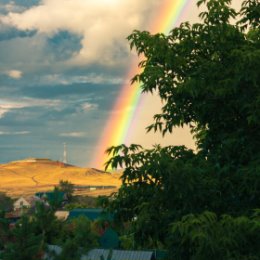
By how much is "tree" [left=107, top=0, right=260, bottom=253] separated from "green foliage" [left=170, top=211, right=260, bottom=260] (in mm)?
968

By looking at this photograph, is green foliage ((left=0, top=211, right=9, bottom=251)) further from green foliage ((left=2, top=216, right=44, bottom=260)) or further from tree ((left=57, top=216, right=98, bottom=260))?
tree ((left=57, top=216, right=98, bottom=260))

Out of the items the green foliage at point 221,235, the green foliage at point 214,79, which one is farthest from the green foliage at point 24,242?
the green foliage at point 214,79

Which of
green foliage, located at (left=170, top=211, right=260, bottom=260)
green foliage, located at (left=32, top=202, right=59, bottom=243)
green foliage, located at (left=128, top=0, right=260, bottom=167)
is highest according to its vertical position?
green foliage, located at (left=128, top=0, right=260, bottom=167)

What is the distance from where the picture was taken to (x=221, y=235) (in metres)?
10.2

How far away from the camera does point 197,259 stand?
35.1 ft

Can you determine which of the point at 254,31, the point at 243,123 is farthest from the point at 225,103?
the point at 254,31

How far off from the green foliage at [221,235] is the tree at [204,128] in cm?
97

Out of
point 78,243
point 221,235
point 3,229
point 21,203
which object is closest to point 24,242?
point 3,229

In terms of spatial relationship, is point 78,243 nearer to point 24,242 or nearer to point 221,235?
point 24,242

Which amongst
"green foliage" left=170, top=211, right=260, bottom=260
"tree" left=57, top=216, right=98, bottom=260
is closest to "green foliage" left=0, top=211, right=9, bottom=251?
"tree" left=57, top=216, right=98, bottom=260

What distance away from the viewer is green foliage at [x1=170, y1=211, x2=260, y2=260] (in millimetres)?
9797

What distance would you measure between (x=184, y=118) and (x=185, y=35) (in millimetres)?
2457

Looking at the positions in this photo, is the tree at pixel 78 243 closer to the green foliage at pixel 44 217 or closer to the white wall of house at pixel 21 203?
the green foliage at pixel 44 217

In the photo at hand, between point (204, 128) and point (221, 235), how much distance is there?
5096 mm
